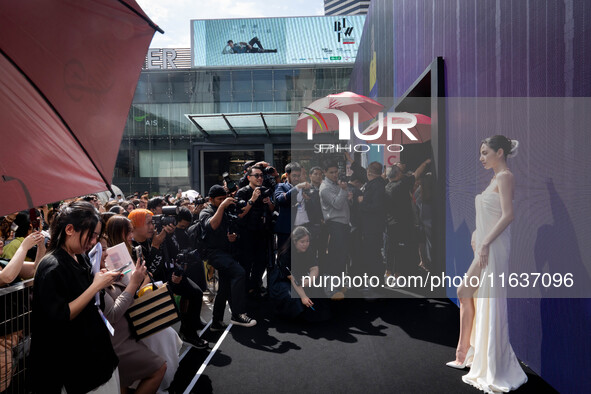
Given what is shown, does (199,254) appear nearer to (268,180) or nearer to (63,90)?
(268,180)

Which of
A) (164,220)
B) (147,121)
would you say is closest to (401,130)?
(164,220)

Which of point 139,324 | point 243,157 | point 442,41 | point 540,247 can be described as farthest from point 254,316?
point 243,157

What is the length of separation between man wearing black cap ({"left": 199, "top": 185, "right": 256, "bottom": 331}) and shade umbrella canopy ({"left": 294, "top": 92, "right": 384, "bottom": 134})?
5.36 feet

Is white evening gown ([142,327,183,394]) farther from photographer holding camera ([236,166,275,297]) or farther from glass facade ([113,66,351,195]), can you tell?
glass facade ([113,66,351,195])

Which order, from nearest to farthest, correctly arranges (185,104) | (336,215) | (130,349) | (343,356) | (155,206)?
(130,349)
(343,356)
(155,206)
(336,215)
(185,104)

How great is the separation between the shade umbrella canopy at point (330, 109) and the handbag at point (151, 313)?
3.26 m

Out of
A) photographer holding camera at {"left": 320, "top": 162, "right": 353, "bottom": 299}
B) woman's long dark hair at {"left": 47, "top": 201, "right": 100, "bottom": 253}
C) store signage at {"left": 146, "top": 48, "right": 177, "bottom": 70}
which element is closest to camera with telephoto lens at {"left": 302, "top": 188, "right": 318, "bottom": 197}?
photographer holding camera at {"left": 320, "top": 162, "right": 353, "bottom": 299}

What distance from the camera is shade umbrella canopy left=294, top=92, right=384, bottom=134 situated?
5.55m

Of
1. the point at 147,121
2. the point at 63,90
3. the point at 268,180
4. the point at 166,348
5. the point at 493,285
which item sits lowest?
the point at 166,348

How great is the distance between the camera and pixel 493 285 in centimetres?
354

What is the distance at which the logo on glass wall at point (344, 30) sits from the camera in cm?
2538

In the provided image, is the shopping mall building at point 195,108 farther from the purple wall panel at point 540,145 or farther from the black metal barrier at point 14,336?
the black metal barrier at point 14,336

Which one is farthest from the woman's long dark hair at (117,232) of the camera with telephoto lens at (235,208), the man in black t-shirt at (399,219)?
the man in black t-shirt at (399,219)

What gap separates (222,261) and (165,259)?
1022mm
